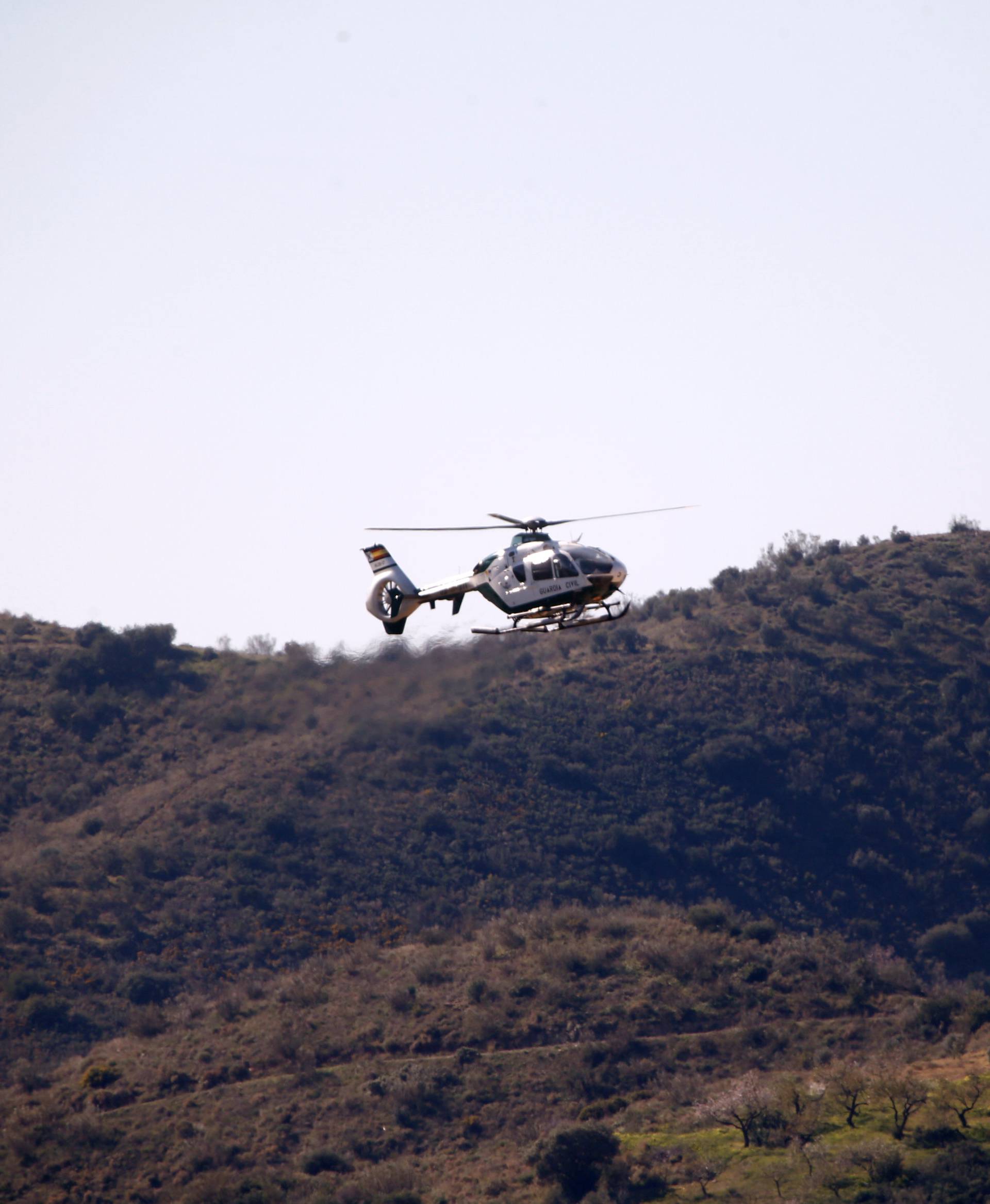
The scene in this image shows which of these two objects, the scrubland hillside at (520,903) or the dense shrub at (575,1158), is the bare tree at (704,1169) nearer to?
the scrubland hillside at (520,903)

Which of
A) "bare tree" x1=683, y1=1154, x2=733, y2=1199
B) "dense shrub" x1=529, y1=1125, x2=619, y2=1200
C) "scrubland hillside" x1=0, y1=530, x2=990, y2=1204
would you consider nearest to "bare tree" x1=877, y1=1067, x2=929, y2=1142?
"scrubland hillside" x1=0, y1=530, x2=990, y2=1204

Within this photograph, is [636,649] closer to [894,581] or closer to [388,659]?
[894,581]

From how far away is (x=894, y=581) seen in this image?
11412cm

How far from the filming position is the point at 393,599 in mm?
46469

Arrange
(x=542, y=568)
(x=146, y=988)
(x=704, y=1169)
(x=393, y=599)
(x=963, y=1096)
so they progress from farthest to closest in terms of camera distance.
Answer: (x=146, y=988) < (x=963, y=1096) < (x=704, y=1169) < (x=393, y=599) < (x=542, y=568)

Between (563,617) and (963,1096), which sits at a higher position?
(563,617)

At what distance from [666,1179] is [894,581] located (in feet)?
235

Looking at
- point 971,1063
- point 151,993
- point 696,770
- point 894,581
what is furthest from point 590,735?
point 971,1063

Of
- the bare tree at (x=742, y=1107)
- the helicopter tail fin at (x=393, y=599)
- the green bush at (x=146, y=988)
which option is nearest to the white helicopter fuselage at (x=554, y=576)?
the helicopter tail fin at (x=393, y=599)

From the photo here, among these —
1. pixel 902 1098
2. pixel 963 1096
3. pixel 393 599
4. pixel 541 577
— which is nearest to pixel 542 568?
pixel 541 577

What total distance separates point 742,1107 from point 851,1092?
3768 mm

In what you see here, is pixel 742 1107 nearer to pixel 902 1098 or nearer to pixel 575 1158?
pixel 902 1098

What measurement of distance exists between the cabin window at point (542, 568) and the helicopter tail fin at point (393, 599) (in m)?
6.71

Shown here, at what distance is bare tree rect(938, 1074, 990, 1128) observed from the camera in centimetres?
5016
